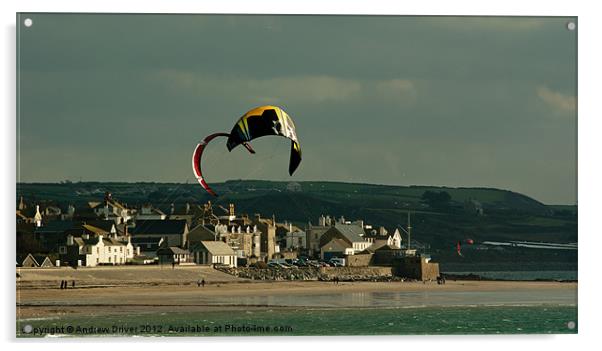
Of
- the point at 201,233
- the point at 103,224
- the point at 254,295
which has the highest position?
the point at 103,224

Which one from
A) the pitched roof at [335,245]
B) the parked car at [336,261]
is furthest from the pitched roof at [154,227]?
the parked car at [336,261]

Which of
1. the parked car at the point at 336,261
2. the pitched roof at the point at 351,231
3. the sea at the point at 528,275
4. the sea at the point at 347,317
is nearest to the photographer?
the sea at the point at 347,317

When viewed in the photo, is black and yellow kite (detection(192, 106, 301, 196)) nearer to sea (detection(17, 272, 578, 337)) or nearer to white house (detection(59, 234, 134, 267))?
sea (detection(17, 272, 578, 337))

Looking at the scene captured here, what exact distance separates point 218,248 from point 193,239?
354 millimetres

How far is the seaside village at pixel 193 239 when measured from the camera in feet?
49.9

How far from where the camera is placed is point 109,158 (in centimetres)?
1482

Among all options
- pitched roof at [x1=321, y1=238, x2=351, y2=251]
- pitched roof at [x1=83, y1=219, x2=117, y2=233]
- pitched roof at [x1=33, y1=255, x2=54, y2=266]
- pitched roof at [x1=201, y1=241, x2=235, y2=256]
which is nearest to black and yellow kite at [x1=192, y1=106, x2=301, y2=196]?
pitched roof at [x1=83, y1=219, x2=117, y2=233]

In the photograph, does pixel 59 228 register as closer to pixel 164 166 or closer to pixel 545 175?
pixel 164 166

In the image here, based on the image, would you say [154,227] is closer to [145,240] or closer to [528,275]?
[145,240]

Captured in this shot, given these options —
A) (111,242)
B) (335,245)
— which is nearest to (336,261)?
(335,245)

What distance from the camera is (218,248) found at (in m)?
16.9

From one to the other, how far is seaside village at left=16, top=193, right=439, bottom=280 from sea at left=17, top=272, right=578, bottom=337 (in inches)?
28.3

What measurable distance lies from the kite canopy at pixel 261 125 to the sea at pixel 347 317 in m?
1.88

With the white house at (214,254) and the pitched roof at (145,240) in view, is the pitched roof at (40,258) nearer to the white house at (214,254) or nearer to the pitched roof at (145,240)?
the pitched roof at (145,240)
